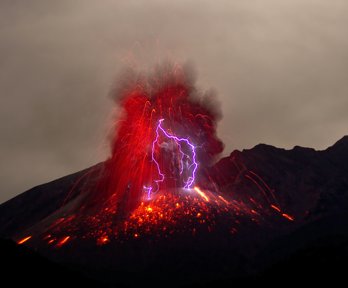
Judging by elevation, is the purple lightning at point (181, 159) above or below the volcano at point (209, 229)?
above

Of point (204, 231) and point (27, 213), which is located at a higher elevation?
point (27, 213)

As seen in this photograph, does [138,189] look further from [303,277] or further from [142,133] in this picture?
[303,277]

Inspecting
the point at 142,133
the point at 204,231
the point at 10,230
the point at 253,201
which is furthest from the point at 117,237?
the point at 10,230

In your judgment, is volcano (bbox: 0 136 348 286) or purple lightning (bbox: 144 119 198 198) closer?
volcano (bbox: 0 136 348 286)

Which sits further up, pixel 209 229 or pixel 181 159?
pixel 181 159

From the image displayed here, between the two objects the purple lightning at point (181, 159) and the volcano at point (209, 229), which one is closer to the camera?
the volcano at point (209, 229)

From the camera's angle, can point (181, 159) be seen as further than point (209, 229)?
Yes

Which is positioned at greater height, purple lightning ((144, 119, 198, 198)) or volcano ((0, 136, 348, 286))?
purple lightning ((144, 119, 198, 198))

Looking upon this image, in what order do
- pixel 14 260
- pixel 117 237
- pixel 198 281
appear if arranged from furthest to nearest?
1. pixel 117 237
2. pixel 198 281
3. pixel 14 260
